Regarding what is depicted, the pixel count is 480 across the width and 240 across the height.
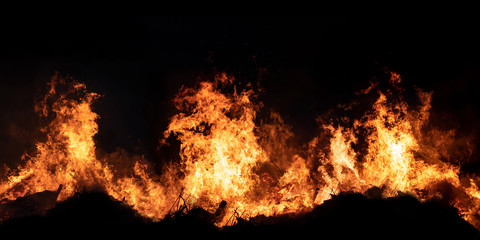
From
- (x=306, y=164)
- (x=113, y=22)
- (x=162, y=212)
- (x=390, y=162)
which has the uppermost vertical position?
(x=113, y=22)

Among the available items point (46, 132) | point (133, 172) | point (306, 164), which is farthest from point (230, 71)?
point (46, 132)

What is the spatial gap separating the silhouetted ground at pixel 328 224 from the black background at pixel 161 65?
17.5 feet

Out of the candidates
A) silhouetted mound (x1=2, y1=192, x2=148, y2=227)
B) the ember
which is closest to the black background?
the ember

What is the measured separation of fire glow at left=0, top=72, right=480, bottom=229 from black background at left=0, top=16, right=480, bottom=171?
50cm

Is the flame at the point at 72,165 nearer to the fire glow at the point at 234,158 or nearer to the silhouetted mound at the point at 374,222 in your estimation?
the fire glow at the point at 234,158

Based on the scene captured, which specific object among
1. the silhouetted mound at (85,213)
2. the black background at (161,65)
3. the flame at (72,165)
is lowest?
the silhouetted mound at (85,213)

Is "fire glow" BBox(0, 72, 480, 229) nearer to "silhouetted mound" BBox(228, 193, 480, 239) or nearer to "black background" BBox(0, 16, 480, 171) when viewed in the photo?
"black background" BBox(0, 16, 480, 171)

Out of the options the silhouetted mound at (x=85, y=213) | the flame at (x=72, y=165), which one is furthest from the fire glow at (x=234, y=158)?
the silhouetted mound at (x=85, y=213)

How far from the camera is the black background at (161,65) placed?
9.34 meters

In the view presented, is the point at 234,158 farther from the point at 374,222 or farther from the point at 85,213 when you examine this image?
the point at 374,222

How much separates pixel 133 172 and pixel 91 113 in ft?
8.36

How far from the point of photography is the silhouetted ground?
3.72 m

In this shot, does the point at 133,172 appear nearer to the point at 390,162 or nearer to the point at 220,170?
the point at 220,170

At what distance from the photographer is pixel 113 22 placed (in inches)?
368
